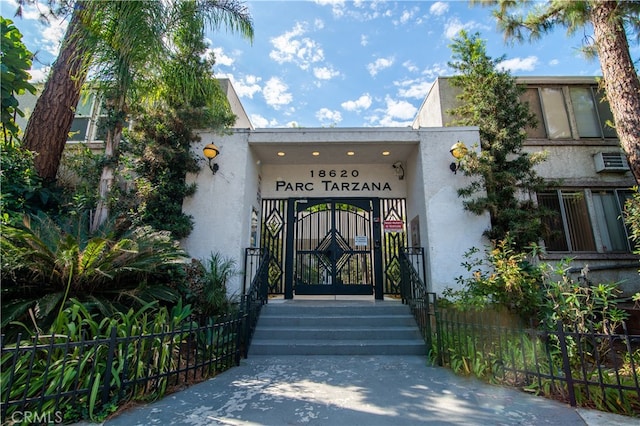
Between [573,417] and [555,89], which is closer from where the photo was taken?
[573,417]

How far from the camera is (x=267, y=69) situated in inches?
282

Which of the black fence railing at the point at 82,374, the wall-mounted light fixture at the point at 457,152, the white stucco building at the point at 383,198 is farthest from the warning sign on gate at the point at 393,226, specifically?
the black fence railing at the point at 82,374

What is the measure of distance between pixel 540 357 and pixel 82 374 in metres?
4.84

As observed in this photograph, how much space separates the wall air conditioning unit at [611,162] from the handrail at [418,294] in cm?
505

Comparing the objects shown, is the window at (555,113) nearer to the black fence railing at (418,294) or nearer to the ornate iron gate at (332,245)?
the ornate iron gate at (332,245)

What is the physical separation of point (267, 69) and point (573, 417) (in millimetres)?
7929

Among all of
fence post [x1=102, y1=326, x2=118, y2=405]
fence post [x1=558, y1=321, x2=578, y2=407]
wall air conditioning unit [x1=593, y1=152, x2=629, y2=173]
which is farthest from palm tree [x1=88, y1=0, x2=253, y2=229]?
wall air conditioning unit [x1=593, y1=152, x2=629, y2=173]

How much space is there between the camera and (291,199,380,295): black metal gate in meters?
6.85

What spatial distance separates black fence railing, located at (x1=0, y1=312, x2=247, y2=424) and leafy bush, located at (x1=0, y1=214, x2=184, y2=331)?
1.31 ft

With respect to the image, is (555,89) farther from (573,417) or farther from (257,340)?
(257,340)

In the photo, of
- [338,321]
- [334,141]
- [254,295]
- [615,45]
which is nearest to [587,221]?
[615,45]

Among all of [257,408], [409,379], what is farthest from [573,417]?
[257,408]

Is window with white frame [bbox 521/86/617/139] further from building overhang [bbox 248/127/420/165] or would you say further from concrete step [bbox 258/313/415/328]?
concrete step [bbox 258/313/415/328]

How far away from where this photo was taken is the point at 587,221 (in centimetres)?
682
